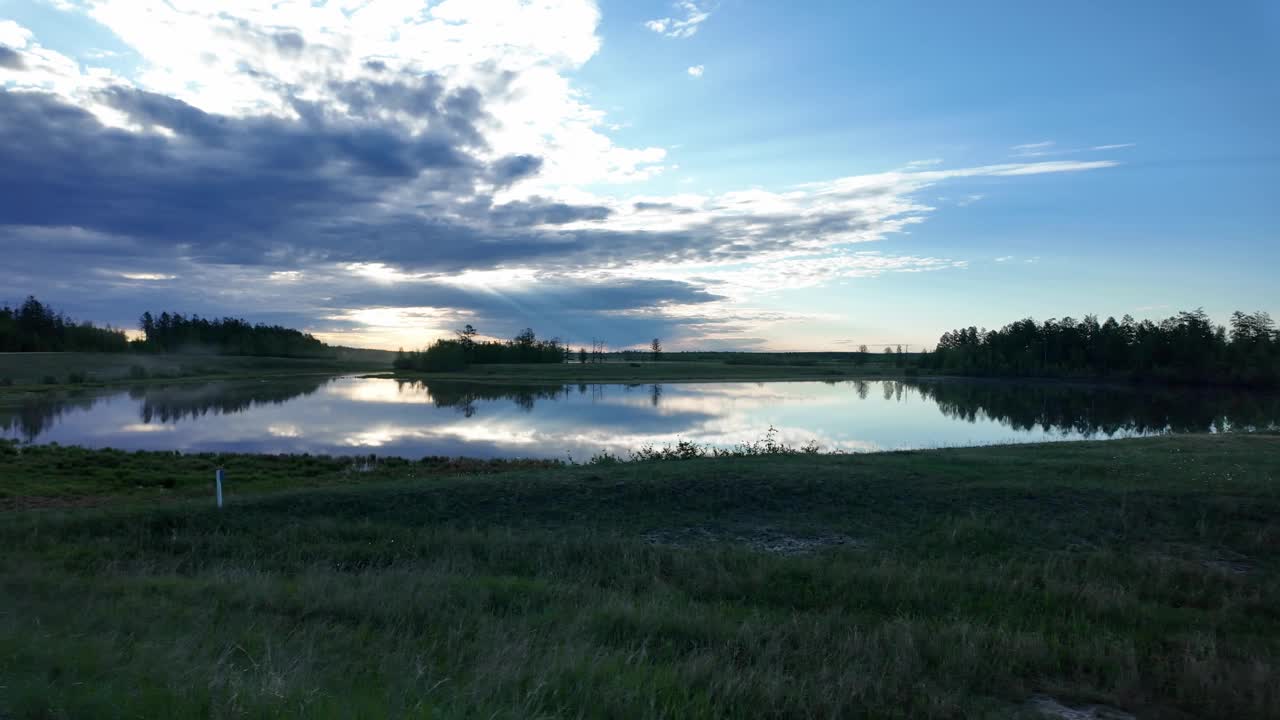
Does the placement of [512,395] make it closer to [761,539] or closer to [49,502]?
[49,502]

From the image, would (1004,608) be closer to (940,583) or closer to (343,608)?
(940,583)

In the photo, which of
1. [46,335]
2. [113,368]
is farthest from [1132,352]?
[46,335]

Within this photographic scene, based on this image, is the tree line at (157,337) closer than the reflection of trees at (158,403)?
No

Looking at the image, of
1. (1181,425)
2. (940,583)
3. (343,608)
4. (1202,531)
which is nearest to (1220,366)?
(1181,425)

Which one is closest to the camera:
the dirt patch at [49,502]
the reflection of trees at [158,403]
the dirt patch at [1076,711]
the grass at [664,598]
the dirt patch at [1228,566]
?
the grass at [664,598]

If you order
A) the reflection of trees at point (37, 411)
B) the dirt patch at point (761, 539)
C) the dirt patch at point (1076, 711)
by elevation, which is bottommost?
the reflection of trees at point (37, 411)

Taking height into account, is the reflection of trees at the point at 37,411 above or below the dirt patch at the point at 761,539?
below

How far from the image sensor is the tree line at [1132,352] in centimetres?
7625

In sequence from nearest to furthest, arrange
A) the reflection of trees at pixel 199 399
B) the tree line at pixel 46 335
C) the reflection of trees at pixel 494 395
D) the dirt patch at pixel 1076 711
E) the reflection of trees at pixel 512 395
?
1. the dirt patch at pixel 1076 711
2. the reflection of trees at pixel 199 399
3. the reflection of trees at pixel 494 395
4. the reflection of trees at pixel 512 395
5. the tree line at pixel 46 335

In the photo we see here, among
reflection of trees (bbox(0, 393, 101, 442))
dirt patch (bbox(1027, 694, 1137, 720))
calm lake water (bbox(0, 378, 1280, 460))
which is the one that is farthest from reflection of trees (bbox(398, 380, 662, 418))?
dirt patch (bbox(1027, 694, 1137, 720))

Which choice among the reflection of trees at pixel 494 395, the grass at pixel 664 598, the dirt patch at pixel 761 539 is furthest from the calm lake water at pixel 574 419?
the dirt patch at pixel 761 539

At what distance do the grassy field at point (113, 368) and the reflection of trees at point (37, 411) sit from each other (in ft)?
40.7

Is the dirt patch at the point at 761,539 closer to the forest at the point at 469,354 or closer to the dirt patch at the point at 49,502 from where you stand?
the dirt patch at the point at 49,502

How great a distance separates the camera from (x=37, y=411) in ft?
141
